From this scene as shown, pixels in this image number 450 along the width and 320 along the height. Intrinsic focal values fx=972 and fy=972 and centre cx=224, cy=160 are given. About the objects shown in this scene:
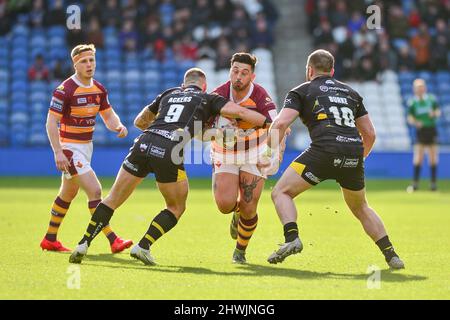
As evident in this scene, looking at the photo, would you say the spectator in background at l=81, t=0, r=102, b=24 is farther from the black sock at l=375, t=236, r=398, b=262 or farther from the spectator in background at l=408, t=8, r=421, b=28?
the black sock at l=375, t=236, r=398, b=262

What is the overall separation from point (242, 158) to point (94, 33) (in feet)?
54.4

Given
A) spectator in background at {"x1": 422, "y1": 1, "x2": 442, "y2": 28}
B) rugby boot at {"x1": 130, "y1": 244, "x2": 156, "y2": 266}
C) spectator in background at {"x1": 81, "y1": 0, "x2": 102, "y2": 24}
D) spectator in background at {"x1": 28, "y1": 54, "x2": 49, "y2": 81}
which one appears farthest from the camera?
spectator in background at {"x1": 422, "y1": 1, "x2": 442, "y2": 28}

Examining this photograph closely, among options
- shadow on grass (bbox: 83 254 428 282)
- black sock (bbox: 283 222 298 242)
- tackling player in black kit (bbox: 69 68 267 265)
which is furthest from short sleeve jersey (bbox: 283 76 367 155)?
shadow on grass (bbox: 83 254 428 282)

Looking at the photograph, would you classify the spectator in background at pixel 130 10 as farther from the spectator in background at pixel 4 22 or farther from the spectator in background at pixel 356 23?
the spectator in background at pixel 356 23

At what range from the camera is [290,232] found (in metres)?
8.75

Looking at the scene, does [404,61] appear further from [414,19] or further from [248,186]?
[248,186]

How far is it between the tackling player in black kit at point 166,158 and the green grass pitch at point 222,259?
0.31m

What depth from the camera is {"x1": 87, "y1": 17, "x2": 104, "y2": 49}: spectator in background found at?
25547mm

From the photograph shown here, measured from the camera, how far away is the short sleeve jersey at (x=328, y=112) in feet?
29.6

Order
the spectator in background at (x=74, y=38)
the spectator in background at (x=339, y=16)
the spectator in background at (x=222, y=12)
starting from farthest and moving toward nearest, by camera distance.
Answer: the spectator in background at (x=339, y=16) → the spectator in background at (x=222, y=12) → the spectator in background at (x=74, y=38)

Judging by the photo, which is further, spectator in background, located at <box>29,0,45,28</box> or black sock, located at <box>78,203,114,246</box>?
spectator in background, located at <box>29,0,45,28</box>

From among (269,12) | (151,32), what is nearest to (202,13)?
(151,32)

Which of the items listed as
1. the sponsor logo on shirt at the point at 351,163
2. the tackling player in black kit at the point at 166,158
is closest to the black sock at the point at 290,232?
the sponsor logo on shirt at the point at 351,163
